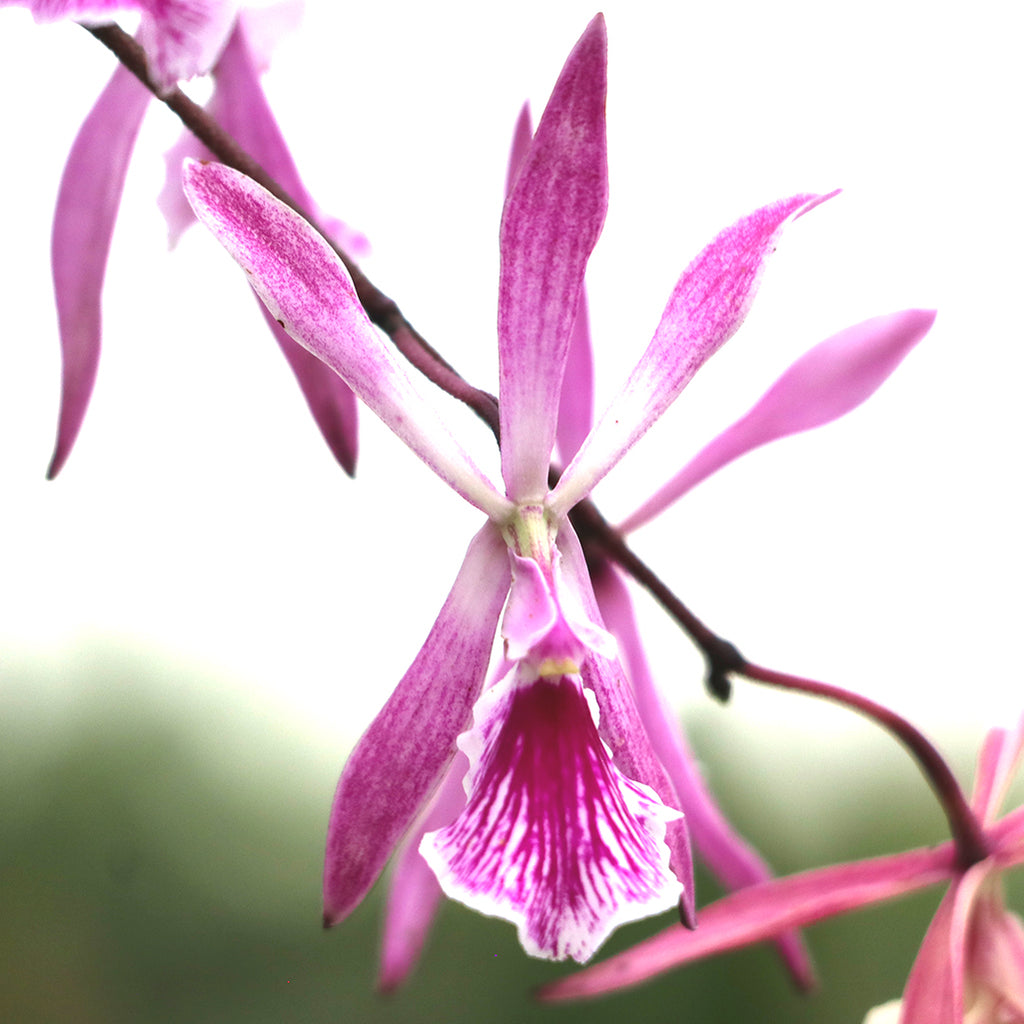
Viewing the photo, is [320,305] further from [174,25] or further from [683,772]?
[683,772]

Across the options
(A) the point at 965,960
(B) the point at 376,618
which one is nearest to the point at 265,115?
(A) the point at 965,960

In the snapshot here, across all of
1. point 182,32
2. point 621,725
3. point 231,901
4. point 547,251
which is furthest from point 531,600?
point 231,901

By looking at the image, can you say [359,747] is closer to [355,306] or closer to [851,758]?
[355,306]

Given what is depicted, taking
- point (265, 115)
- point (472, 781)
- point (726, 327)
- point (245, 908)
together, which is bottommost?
point (245, 908)

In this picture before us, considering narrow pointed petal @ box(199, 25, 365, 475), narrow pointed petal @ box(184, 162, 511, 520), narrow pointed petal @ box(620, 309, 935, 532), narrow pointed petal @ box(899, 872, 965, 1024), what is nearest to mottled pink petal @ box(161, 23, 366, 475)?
narrow pointed petal @ box(199, 25, 365, 475)

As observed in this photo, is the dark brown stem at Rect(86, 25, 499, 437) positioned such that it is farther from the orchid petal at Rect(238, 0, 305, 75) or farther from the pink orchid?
the orchid petal at Rect(238, 0, 305, 75)
